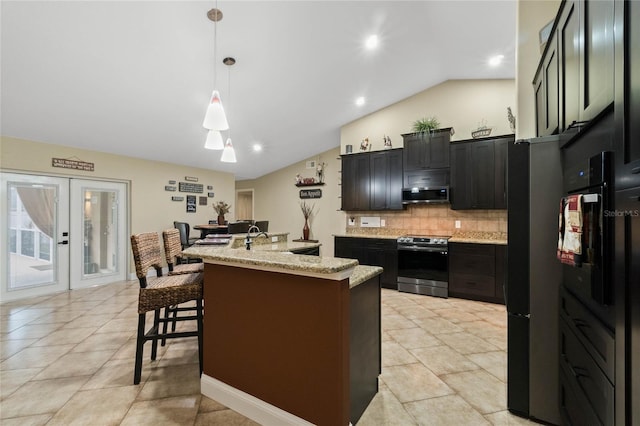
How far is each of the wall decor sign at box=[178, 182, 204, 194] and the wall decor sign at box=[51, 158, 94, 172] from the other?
5.48 feet

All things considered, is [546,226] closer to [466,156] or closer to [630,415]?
[630,415]

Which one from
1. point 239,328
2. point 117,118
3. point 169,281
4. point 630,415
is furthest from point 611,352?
point 117,118

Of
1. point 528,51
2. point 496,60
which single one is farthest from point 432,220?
point 528,51

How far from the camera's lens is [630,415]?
903 millimetres

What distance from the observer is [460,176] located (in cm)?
440

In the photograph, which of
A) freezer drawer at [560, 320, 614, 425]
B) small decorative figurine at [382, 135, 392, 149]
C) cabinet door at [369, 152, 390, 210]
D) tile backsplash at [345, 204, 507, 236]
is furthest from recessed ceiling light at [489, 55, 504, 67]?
freezer drawer at [560, 320, 614, 425]

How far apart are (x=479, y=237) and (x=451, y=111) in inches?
84.8

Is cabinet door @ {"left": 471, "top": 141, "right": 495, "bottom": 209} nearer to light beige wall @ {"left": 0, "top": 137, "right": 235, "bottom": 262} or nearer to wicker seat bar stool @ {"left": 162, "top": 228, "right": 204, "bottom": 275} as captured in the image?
wicker seat bar stool @ {"left": 162, "top": 228, "right": 204, "bottom": 275}

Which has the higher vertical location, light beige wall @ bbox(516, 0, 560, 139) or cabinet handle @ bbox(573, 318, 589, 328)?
light beige wall @ bbox(516, 0, 560, 139)

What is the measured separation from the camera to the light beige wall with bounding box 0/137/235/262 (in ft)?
13.6

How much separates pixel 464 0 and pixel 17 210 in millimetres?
6543

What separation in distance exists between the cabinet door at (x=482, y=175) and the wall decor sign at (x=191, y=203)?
18.8ft

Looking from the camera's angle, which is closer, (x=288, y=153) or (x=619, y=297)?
(x=619, y=297)

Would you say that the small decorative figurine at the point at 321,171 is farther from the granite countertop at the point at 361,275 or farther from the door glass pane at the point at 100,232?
the granite countertop at the point at 361,275
